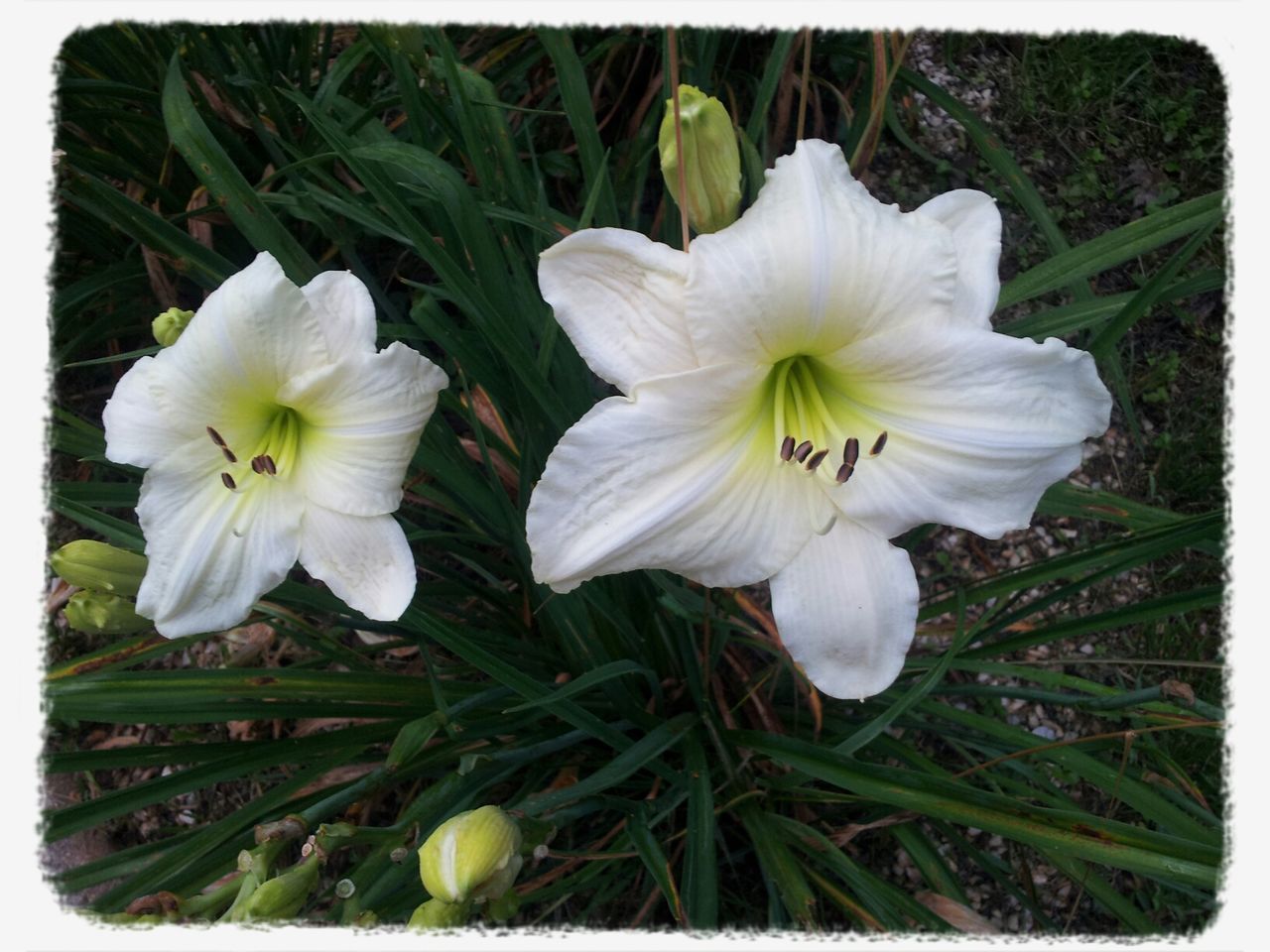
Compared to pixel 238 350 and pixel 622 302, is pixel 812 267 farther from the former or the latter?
pixel 238 350

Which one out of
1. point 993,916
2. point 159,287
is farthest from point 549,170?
point 993,916

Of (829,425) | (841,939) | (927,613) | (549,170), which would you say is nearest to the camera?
(829,425)

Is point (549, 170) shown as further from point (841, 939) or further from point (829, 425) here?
point (841, 939)

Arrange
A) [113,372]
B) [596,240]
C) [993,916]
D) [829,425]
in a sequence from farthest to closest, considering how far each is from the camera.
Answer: [113,372] → [993,916] → [829,425] → [596,240]

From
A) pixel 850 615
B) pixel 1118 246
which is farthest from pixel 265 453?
pixel 1118 246

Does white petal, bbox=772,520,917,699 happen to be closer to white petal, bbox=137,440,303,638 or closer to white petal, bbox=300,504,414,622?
white petal, bbox=300,504,414,622

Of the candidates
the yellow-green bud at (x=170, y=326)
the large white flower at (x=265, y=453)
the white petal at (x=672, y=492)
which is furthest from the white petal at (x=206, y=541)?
the white petal at (x=672, y=492)

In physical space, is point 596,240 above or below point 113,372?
above

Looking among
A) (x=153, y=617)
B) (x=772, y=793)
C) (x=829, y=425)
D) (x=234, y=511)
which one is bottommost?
(x=772, y=793)
